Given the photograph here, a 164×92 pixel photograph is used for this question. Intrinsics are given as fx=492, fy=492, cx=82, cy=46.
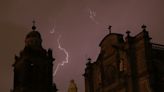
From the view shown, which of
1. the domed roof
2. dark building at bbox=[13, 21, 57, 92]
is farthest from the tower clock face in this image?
the domed roof

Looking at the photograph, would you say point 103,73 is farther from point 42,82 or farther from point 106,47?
point 42,82

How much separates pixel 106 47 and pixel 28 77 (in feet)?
37.1

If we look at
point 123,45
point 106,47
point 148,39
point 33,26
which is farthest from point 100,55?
point 33,26

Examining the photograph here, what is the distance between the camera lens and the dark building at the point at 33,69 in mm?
57969

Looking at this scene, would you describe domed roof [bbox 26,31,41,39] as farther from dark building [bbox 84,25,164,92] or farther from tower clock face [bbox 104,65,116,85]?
tower clock face [bbox 104,65,116,85]

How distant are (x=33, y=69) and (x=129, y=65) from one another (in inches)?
626

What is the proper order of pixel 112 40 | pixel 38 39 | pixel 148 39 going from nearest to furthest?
1. pixel 148 39
2. pixel 112 40
3. pixel 38 39

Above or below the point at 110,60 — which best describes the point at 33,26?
above

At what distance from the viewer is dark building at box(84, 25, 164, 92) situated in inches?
1756

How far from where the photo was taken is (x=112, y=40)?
50.7m

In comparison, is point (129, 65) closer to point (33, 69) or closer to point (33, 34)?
point (33, 69)

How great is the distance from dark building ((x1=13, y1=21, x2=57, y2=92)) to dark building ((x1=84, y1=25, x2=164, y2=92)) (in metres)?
7.68

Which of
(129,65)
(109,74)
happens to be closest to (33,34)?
(109,74)

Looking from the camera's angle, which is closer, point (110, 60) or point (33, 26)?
point (110, 60)
